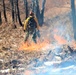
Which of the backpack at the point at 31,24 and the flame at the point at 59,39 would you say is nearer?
the backpack at the point at 31,24

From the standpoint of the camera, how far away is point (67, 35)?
19.8 metres

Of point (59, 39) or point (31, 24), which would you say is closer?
point (31, 24)

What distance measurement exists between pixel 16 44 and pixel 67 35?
14.8ft

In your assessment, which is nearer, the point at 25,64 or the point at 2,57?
the point at 25,64

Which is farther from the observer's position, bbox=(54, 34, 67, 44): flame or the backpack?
bbox=(54, 34, 67, 44): flame

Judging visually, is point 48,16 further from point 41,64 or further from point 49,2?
point 41,64

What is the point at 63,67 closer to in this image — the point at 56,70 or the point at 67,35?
the point at 56,70

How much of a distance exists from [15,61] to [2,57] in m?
1.30

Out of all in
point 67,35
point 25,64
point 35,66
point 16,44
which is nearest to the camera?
point 35,66

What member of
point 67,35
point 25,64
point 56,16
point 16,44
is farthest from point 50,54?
point 56,16

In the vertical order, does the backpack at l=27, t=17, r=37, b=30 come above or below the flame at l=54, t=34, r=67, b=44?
above

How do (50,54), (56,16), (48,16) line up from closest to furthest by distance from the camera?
(50,54), (56,16), (48,16)

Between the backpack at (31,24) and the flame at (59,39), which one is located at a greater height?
the backpack at (31,24)

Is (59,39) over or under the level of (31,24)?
under
